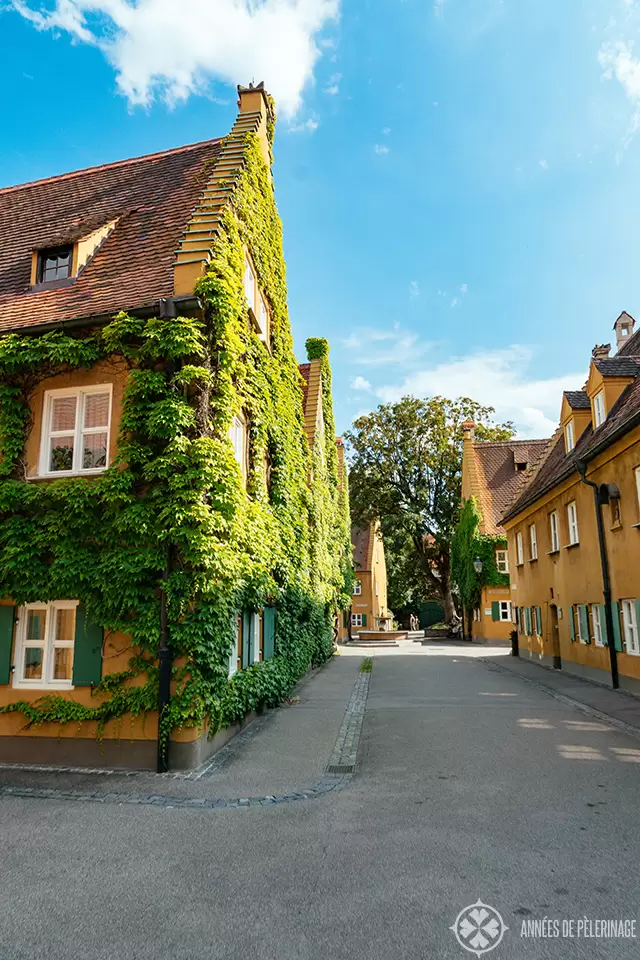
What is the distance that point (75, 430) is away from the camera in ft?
33.8

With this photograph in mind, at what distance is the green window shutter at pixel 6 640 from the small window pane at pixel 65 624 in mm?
687

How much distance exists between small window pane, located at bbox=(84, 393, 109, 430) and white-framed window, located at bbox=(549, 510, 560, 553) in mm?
16593

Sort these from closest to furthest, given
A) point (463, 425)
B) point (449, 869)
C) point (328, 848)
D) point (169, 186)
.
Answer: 1. point (449, 869)
2. point (328, 848)
3. point (169, 186)
4. point (463, 425)

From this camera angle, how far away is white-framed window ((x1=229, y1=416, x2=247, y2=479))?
1156 cm

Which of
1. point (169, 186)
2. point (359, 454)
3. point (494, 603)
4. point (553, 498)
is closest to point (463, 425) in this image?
point (359, 454)

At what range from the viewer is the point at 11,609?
977cm

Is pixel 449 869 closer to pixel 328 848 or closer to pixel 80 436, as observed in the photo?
pixel 328 848

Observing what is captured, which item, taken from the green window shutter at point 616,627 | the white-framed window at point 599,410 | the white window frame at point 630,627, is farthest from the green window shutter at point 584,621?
the white-framed window at point 599,410

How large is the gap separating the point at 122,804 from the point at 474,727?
6.55 m

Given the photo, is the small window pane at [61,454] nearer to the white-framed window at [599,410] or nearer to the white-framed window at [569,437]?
the white-framed window at [599,410]

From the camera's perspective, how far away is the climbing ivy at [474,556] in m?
37.2

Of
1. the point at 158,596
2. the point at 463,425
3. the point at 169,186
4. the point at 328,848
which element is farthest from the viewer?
the point at 463,425

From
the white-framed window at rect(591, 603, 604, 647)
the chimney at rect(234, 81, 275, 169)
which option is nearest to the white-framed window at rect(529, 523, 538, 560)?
the white-framed window at rect(591, 603, 604, 647)

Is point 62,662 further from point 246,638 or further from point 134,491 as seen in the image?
point 246,638
